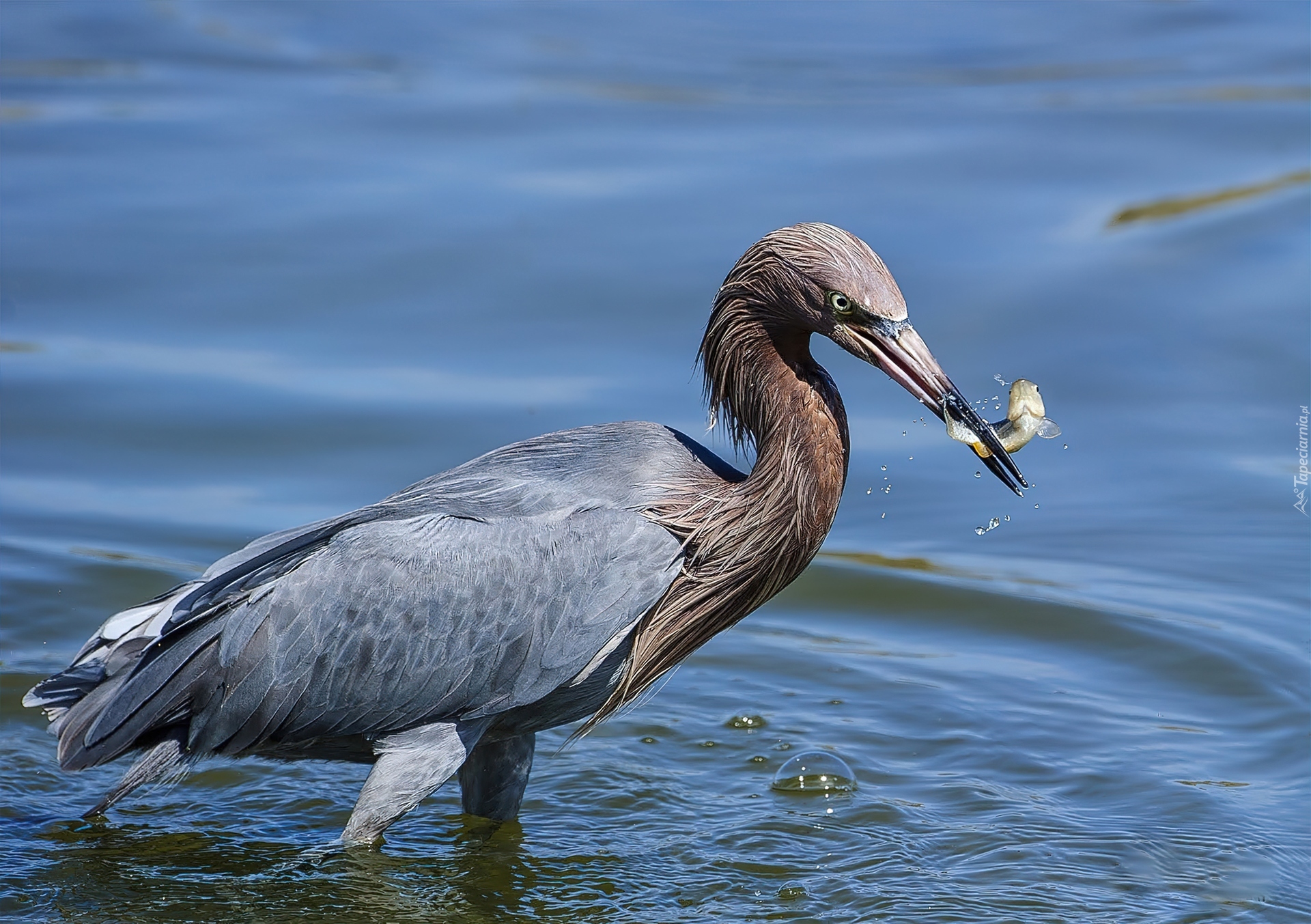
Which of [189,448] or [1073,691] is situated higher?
[189,448]

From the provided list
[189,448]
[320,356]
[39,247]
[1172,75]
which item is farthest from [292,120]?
[1172,75]

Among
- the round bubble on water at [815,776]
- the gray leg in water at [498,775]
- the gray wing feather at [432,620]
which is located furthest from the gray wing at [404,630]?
the round bubble on water at [815,776]

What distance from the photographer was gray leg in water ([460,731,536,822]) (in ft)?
22.9

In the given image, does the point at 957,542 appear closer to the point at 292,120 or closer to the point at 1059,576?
the point at 1059,576

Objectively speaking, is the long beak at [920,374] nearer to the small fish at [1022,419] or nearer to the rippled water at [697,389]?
the small fish at [1022,419]

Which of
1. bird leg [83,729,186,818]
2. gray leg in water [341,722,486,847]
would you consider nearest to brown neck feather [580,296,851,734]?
gray leg in water [341,722,486,847]

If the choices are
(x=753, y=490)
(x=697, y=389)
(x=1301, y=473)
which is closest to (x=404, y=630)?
(x=753, y=490)

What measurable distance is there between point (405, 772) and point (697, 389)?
5469 millimetres

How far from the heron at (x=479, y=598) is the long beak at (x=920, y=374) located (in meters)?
0.29

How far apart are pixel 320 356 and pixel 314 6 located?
889 centimetres

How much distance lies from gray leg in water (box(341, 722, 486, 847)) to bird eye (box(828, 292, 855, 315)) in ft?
6.80

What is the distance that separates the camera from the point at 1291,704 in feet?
26.5

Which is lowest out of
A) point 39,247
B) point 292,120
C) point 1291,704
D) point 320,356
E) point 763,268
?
point 1291,704

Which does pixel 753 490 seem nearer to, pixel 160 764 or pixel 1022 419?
pixel 1022 419
